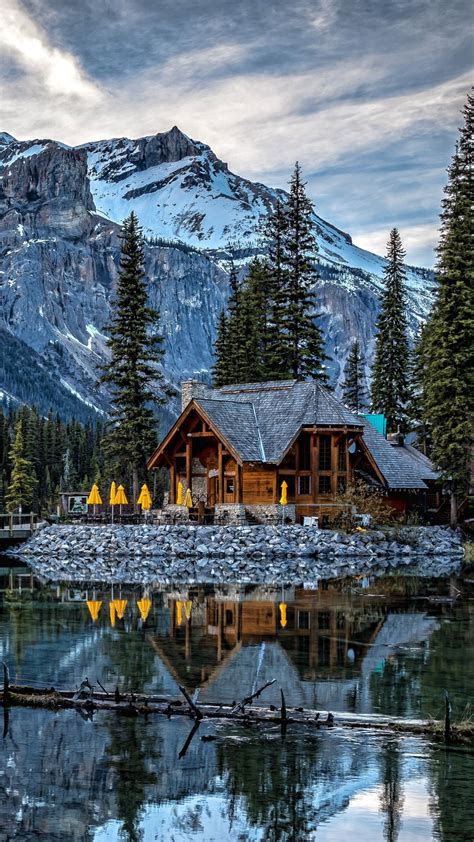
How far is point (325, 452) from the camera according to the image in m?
45.1

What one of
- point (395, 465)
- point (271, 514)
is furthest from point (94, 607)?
point (395, 465)

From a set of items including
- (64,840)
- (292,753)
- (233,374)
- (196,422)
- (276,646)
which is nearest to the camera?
(64,840)

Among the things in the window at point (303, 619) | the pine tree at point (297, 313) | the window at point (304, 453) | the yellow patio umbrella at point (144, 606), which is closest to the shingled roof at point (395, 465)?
the window at point (304, 453)

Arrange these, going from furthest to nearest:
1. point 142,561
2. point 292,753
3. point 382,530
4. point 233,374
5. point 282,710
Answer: point 233,374
point 382,530
point 142,561
point 282,710
point 292,753

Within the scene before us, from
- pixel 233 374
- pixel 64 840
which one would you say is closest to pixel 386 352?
pixel 233 374

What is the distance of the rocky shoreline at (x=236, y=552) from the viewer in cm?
3691

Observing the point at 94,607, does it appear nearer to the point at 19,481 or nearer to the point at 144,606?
the point at 144,606

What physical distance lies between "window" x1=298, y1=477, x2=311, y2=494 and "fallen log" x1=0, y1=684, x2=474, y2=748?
29.7 meters

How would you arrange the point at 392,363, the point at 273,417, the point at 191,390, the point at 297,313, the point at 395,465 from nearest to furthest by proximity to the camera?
the point at 273,417, the point at 191,390, the point at 395,465, the point at 297,313, the point at 392,363

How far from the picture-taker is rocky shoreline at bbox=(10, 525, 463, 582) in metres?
36.9

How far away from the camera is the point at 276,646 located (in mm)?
20359

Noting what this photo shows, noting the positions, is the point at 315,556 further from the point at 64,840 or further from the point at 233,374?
the point at 64,840

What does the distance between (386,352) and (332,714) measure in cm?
4698

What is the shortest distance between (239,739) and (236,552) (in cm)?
2576
